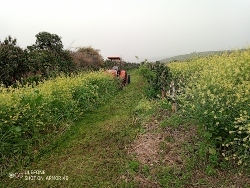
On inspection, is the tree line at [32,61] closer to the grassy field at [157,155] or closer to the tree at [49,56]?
the tree at [49,56]

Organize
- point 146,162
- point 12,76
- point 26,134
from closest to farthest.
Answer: point 146,162 → point 26,134 → point 12,76

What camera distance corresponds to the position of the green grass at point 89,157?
5.09m

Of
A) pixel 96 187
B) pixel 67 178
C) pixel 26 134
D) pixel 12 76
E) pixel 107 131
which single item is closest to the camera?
pixel 96 187

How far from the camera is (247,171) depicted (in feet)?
16.2

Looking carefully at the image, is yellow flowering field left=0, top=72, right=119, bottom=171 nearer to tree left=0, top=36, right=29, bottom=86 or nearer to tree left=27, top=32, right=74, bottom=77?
tree left=0, top=36, right=29, bottom=86

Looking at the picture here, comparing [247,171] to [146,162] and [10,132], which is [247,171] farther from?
[10,132]

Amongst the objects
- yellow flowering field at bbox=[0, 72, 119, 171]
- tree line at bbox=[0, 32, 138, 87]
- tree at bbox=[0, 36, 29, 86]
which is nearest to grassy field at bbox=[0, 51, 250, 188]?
yellow flowering field at bbox=[0, 72, 119, 171]

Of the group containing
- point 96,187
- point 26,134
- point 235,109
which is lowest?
point 96,187

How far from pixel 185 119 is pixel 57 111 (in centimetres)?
367

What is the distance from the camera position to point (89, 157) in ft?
19.7

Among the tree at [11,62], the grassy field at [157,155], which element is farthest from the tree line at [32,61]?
the grassy field at [157,155]

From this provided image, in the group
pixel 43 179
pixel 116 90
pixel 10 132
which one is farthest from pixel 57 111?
pixel 116 90

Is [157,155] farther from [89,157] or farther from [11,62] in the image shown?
[11,62]

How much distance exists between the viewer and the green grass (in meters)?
5.09
